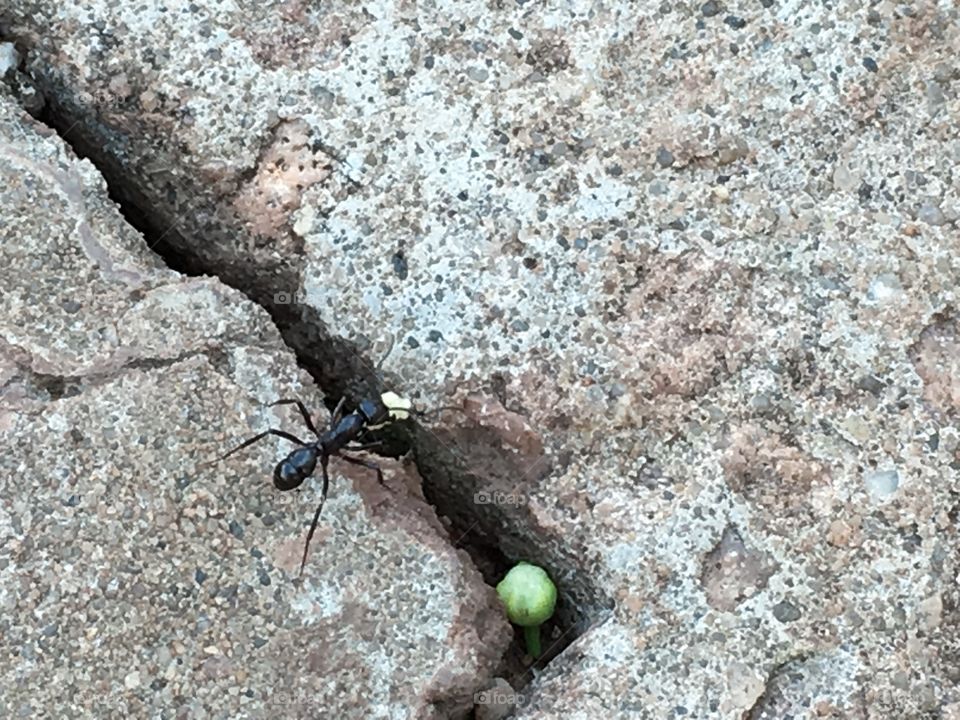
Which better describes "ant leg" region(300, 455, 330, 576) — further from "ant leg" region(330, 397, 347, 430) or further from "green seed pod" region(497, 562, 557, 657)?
"green seed pod" region(497, 562, 557, 657)

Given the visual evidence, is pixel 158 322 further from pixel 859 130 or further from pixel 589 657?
pixel 859 130

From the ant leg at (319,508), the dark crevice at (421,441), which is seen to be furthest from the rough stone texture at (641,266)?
the ant leg at (319,508)

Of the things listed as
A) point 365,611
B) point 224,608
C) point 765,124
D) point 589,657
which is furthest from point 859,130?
point 224,608

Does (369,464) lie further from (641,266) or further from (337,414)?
(641,266)

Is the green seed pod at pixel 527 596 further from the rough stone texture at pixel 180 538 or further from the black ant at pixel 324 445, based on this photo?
the black ant at pixel 324 445

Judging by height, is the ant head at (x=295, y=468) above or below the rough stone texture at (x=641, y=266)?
below

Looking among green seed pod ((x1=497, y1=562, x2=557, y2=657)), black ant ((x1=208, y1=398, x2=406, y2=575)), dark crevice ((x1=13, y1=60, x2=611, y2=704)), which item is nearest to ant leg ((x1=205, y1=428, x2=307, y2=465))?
black ant ((x1=208, y1=398, x2=406, y2=575))
